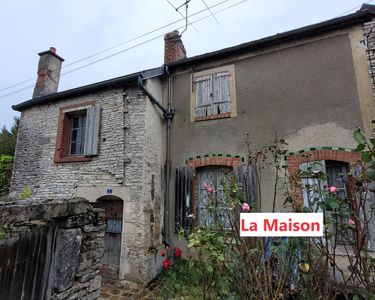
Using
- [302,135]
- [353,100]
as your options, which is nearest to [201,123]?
[302,135]

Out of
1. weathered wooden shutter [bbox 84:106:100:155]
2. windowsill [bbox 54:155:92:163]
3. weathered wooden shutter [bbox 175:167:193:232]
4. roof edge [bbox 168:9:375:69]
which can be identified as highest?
roof edge [bbox 168:9:375:69]

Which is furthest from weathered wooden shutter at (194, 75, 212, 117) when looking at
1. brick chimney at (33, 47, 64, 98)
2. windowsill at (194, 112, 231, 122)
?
brick chimney at (33, 47, 64, 98)

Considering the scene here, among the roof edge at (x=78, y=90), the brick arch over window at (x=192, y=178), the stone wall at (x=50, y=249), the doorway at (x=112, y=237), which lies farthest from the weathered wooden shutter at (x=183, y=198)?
the roof edge at (x=78, y=90)

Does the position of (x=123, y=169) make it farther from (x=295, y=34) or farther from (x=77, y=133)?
(x=295, y=34)

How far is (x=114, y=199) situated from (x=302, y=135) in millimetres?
5016

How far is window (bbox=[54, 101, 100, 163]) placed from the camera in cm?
638

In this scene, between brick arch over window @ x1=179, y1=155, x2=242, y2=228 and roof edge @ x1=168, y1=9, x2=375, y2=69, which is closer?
roof edge @ x1=168, y1=9, x2=375, y2=69

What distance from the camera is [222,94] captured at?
6129mm

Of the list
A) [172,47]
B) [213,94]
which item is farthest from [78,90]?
[213,94]

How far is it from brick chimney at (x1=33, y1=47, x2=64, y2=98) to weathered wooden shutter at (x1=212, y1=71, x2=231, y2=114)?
657 centimetres

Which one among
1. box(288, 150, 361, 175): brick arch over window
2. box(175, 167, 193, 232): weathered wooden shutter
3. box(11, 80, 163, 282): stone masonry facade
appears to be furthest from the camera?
box(175, 167, 193, 232): weathered wooden shutter

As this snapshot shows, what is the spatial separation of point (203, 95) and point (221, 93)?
527 millimetres

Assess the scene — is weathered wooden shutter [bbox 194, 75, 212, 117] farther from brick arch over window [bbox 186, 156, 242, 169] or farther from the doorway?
the doorway

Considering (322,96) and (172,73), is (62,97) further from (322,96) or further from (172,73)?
(322,96)
